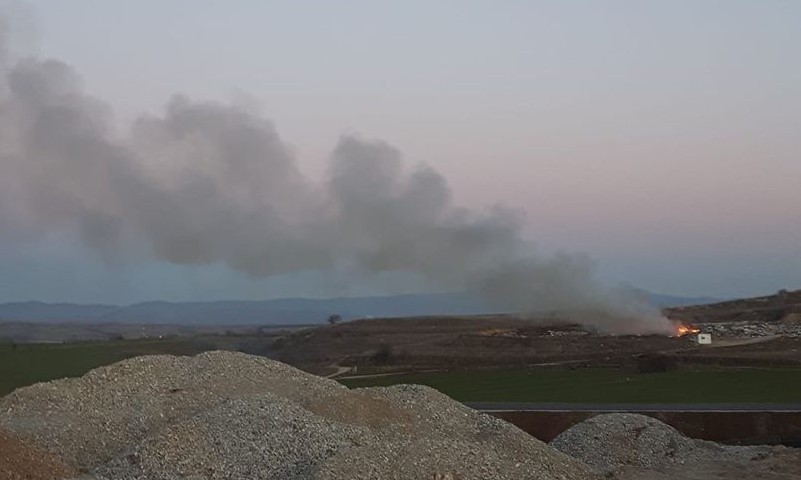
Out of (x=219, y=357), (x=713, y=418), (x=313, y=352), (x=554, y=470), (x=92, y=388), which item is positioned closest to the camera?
(x=554, y=470)

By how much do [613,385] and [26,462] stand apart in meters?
25.3

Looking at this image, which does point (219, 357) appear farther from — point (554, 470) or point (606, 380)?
point (606, 380)

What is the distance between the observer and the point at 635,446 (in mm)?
19688

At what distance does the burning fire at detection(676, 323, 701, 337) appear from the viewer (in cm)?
6206

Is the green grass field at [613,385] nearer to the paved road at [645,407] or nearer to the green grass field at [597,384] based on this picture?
the green grass field at [597,384]

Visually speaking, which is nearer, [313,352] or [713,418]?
[713,418]

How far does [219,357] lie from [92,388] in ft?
11.2

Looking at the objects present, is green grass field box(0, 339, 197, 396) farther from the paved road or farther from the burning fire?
the burning fire

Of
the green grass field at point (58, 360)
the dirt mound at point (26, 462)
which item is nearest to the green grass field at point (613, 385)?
the green grass field at point (58, 360)

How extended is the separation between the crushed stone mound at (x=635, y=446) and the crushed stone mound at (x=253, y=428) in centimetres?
219

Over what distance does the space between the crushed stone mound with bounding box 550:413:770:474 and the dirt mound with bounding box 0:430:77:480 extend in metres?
9.93

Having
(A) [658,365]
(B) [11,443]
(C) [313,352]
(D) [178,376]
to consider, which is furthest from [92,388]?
(C) [313,352]

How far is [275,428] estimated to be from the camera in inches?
593

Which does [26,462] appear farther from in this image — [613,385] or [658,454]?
[613,385]
